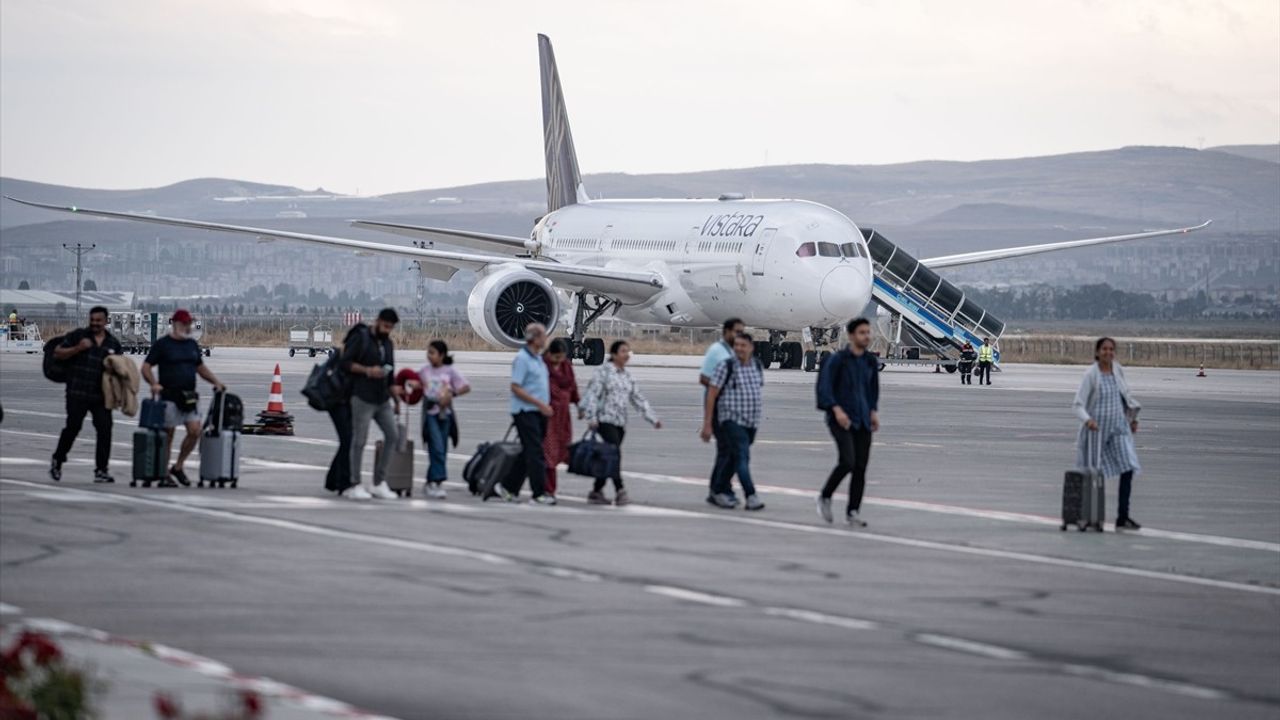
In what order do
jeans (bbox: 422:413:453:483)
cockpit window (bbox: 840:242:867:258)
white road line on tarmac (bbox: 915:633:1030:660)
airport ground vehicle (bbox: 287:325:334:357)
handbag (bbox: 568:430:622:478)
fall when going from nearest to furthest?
white road line on tarmac (bbox: 915:633:1030:660), handbag (bbox: 568:430:622:478), jeans (bbox: 422:413:453:483), cockpit window (bbox: 840:242:867:258), airport ground vehicle (bbox: 287:325:334:357)

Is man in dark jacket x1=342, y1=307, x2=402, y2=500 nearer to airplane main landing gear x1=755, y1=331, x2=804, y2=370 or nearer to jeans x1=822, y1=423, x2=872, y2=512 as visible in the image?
jeans x1=822, y1=423, x2=872, y2=512

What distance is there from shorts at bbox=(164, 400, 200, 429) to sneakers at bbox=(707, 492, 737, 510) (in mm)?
4935

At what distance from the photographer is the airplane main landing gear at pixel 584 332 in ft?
168

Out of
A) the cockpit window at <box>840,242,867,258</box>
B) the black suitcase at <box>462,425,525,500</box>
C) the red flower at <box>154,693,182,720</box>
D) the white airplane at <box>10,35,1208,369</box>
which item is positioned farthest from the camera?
the cockpit window at <box>840,242,867,258</box>

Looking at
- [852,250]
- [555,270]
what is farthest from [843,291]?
[555,270]

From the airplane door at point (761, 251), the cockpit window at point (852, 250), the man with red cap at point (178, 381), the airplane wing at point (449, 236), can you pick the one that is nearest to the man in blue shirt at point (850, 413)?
the man with red cap at point (178, 381)

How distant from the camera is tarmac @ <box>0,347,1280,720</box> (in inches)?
399

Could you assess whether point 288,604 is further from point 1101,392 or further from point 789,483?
point 789,483

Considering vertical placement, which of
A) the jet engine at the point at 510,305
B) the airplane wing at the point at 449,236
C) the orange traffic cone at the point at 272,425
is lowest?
the orange traffic cone at the point at 272,425

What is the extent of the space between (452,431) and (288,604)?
25.3 feet

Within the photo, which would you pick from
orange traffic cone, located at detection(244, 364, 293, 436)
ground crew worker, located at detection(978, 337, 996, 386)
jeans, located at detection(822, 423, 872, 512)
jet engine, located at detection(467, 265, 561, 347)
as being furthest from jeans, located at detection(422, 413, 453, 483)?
ground crew worker, located at detection(978, 337, 996, 386)

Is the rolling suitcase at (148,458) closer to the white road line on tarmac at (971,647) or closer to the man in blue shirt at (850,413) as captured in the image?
the man in blue shirt at (850,413)

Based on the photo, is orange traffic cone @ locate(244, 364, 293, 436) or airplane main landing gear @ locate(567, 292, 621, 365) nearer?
orange traffic cone @ locate(244, 364, 293, 436)

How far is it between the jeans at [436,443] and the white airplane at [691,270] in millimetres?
24703
